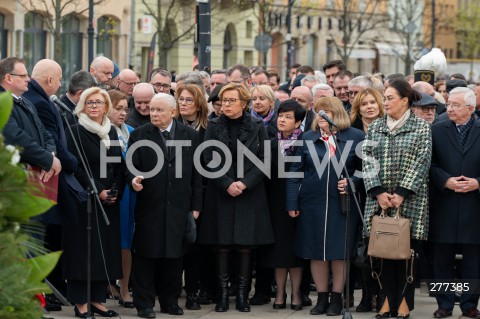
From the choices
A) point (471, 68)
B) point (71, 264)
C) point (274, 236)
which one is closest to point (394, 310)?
point (274, 236)

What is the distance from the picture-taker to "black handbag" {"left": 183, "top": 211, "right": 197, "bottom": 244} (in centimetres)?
1173

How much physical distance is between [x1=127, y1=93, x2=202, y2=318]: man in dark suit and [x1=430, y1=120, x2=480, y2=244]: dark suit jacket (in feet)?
7.66

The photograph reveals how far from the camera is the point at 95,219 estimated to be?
37.2 ft

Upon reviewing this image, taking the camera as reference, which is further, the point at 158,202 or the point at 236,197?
the point at 236,197

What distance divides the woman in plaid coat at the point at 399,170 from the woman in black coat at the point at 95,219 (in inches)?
94.5

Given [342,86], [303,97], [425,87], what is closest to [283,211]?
[303,97]

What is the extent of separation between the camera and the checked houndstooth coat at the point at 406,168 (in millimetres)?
11297

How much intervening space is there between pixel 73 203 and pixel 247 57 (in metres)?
47.6

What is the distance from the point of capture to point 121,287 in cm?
1223

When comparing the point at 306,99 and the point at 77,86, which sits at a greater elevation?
the point at 77,86

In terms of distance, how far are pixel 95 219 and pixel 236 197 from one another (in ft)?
4.80

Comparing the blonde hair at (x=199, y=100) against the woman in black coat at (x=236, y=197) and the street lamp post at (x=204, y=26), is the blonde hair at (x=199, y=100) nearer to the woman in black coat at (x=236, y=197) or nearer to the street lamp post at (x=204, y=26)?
the woman in black coat at (x=236, y=197)

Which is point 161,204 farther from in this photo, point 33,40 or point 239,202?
point 33,40

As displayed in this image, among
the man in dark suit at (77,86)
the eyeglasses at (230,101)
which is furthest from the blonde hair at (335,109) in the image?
the man in dark suit at (77,86)
